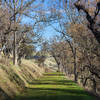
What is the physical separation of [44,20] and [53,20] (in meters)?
1.33

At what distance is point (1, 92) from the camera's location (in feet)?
39.9

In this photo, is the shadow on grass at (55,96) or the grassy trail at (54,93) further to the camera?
the grassy trail at (54,93)

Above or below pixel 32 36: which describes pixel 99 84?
below

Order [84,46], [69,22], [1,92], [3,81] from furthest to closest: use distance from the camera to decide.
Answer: [69,22]
[84,46]
[3,81]
[1,92]

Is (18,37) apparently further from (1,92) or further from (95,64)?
(1,92)

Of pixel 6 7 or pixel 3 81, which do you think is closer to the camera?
pixel 3 81

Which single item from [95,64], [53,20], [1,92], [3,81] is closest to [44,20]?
[53,20]

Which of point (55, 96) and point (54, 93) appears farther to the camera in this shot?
point (54, 93)

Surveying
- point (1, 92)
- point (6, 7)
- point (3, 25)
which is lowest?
point (1, 92)

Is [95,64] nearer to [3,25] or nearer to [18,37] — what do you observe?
[18,37]

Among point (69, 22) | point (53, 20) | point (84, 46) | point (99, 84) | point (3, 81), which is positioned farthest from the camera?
point (99, 84)

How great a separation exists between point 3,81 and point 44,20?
871 centimetres

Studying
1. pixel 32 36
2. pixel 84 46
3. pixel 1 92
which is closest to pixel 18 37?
pixel 32 36

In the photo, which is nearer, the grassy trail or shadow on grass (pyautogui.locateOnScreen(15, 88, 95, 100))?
shadow on grass (pyautogui.locateOnScreen(15, 88, 95, 100))
